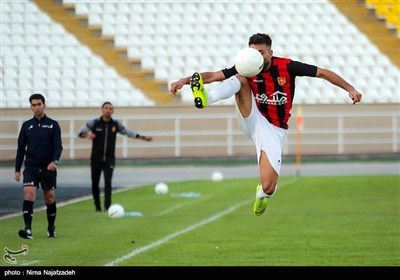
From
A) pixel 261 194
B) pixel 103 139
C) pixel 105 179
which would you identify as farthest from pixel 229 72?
pixel 103 139

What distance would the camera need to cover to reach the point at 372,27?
41.3 meters

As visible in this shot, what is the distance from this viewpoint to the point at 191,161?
129 ft

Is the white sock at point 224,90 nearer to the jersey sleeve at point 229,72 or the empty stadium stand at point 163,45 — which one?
the jersey sleeve at point 229,72

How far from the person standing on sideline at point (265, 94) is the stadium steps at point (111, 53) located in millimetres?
25759

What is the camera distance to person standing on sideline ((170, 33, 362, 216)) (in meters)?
13.0

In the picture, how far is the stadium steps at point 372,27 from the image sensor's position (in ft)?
135

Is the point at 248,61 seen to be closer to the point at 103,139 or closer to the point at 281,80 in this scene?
the point at 281,80

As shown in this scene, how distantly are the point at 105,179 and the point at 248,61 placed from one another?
1093cm

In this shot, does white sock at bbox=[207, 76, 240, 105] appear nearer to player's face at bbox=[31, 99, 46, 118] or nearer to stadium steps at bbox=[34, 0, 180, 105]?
player's face at bbox=[31, 99, 46, 118]

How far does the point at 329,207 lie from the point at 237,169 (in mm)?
12483

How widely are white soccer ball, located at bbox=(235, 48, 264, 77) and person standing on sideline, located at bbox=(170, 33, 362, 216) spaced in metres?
0.37

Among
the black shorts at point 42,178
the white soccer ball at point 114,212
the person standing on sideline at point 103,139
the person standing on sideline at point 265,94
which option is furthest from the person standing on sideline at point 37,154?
the person standing on sideline at point 103,139
